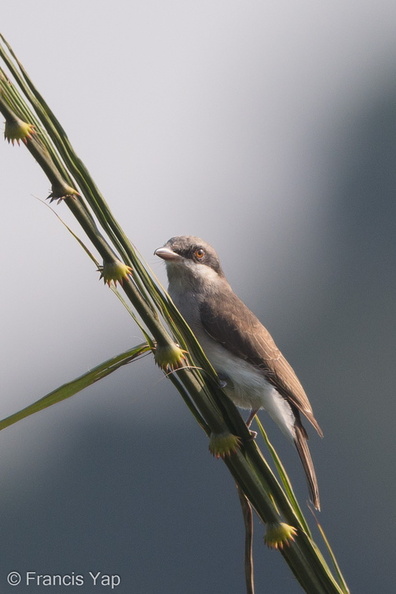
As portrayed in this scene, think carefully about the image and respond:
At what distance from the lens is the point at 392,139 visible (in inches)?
2744

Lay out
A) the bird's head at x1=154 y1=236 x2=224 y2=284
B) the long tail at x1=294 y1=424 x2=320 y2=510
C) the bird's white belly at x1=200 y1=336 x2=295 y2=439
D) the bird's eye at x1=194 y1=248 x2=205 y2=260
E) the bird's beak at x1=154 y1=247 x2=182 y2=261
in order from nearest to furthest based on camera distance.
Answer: the long tail at x1=294 y1=424 x2=320 y2=510 → the bird's white belly at x1=200 y1=336 x2=295 y2=439 → the bird's beak at x1=154 y1=247 x2=182 y2=261 → the bird's head at x1=154 y1=236 x2=224 y2=284 → the bird's eye at x1=194 y1=248 x2=205 y2=260

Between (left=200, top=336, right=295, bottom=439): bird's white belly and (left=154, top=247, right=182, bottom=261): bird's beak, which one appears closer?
(left=200, top=336, right=295, bottom=439): bird's white belly

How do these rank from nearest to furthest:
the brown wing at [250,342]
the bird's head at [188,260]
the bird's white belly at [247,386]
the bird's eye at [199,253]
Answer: the bird's white belly at [247,386], the brown wing at [250,342], the bird's head at [188,260], the bird's eye at [199,253]

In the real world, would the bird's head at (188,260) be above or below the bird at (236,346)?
above

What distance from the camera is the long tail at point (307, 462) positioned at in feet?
20.6

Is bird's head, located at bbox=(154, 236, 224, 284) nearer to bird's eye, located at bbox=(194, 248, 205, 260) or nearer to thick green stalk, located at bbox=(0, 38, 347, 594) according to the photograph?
bird's eye, located at bbox=(194, 248, 205, 260)

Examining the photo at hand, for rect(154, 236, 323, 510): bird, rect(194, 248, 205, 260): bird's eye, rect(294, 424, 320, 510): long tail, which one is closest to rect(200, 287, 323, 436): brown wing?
rect(154, 236, 323, 510): bird

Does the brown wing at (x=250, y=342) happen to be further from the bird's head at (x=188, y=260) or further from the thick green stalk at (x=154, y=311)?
the thick green stalk at (x=154, y=311)

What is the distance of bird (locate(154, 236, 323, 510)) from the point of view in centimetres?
652

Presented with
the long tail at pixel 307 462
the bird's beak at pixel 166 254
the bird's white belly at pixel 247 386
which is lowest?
the long tail at pixel 307 462

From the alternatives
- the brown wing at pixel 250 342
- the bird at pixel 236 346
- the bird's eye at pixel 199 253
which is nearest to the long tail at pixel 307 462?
the bird at pixel 236 346

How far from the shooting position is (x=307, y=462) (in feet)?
21.2

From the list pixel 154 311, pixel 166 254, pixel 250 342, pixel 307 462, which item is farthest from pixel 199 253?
pixel 154 311

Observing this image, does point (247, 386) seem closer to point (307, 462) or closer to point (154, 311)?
point (307, 462)
